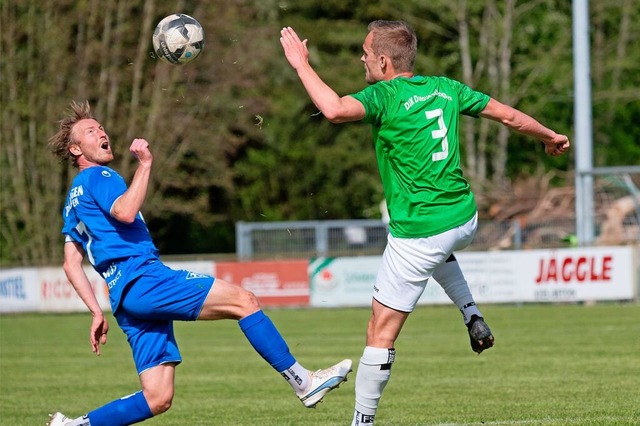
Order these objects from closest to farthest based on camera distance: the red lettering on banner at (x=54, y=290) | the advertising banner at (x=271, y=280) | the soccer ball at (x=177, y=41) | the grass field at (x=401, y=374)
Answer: the soccer ball at (x=177, y=41), the grass field at (x=401, y=374), the advertising banner at (x=271, y=280), the red lettering on banner at (x=54, y=290)

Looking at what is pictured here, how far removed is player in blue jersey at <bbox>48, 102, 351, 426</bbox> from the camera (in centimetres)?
680

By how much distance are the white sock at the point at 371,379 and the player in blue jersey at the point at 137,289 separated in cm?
34

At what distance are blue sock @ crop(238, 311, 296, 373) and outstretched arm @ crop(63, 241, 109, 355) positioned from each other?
80cm

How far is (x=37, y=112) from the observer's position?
3450 cm

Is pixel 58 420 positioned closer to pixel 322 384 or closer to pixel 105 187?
pixel 105 187

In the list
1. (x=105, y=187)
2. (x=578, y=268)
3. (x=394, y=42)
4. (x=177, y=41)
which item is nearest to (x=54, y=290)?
(x=578, y=268)

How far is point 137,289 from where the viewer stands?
6785 mm

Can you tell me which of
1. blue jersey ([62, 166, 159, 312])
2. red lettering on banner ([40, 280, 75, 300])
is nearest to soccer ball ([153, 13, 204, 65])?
blue jersey ([62, 166, 159, 312])

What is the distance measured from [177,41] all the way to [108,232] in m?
2.09

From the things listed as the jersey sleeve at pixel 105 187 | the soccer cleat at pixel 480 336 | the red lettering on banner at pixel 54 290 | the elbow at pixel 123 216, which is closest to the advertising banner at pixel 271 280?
the red lettering on banner at pixel 54 290

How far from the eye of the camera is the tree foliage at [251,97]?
34625 millimetres

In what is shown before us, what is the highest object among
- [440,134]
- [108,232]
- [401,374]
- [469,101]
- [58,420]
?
[469,101]

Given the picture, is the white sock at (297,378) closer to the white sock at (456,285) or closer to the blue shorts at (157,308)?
the blue shorts at (157,308)

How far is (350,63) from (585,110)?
53.6 ft
